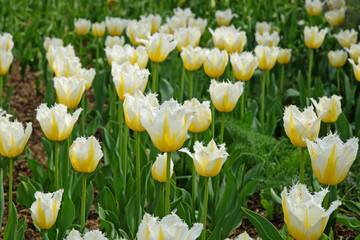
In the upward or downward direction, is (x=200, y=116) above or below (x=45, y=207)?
above

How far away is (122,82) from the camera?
263cm

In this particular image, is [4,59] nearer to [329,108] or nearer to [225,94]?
[225,94]

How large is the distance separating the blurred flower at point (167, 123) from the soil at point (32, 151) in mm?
1151

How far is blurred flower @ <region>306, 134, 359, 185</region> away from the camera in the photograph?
6.21ft

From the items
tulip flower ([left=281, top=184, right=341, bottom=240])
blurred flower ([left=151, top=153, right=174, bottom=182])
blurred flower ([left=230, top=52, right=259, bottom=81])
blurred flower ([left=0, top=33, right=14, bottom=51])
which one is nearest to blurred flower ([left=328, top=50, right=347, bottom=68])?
blurred flower ([left=230, top=52, right=259, bottom=81])

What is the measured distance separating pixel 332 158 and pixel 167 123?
0.51m

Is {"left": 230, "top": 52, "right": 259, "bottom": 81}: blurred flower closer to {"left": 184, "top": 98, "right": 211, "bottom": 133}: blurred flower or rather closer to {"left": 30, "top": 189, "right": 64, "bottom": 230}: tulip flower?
{"left": 184, "top": 98, "right": 211, "bottom": 133}: blurred flower

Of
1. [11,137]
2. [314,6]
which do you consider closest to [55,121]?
[11,137]

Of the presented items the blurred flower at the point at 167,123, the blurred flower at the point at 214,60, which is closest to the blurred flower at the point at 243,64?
the blurred flower at the point at 214,60

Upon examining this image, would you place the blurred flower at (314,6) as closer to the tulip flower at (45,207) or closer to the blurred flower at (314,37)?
the blurred flower at (314,37)

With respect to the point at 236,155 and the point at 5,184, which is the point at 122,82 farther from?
the point at 5,184

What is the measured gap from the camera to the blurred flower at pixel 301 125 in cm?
212

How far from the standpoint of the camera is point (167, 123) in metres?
1.87

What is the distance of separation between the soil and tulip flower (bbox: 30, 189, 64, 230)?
90 cm
